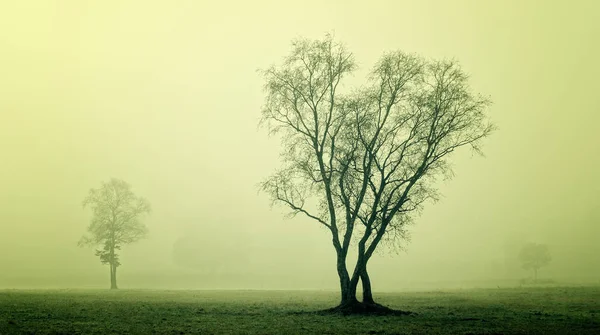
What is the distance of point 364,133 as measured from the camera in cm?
3228

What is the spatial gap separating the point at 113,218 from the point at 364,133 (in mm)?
46156

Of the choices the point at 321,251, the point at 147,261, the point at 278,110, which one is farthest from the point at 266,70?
the point at 321,251

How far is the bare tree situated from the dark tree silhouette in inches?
1549

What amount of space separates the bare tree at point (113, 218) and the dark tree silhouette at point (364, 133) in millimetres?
39341

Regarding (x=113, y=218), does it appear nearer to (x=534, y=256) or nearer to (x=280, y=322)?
(x=280, y=322)

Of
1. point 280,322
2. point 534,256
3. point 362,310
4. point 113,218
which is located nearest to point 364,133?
point 362,310

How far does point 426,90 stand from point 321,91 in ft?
26.1

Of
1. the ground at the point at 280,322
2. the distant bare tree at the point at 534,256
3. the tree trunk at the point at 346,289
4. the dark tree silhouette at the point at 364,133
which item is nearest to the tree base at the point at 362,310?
the dark tree silhouette at the point at 364,133

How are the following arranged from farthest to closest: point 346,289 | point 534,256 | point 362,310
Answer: point 534,256, point 346,289, point 362,310

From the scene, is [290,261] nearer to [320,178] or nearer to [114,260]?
[114,260]

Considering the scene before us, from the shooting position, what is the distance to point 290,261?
171625mm

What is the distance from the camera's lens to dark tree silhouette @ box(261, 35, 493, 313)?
31000 millimetres

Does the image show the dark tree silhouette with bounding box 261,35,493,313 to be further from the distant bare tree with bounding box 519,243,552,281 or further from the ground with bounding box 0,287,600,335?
the distant bare tree with bounding box 519,243,552,281

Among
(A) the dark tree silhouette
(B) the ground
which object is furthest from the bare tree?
(A) the dark tree silhouette
